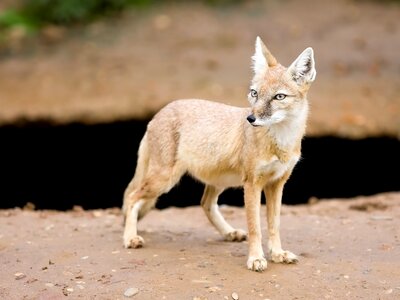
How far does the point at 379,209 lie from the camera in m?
9.41

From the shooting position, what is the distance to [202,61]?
1700 cm

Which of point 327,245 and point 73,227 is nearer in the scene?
point 327,245

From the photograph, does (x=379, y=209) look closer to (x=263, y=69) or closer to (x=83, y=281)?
(x=263, y=69)

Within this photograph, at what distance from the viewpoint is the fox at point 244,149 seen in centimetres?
→ 639

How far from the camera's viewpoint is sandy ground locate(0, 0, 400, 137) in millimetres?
15156

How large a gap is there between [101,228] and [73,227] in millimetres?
313

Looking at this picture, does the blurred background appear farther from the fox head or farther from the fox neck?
the fox head

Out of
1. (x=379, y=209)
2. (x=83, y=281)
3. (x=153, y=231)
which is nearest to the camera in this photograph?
(x=83, y=281)

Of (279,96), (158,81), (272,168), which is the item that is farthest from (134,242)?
(158,81)

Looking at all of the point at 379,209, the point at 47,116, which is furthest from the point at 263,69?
the point at 47,116

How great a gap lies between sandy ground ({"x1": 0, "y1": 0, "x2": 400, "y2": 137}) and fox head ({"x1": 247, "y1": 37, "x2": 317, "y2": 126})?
26.0ft

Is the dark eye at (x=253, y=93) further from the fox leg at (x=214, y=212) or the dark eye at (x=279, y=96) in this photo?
the fox leg at (x=214, y=212)

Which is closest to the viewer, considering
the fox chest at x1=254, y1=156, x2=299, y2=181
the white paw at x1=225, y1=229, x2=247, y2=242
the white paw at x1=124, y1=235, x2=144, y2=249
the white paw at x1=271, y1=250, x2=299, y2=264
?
the fox chest at x1=254, y1=156, x2=299, y2=181

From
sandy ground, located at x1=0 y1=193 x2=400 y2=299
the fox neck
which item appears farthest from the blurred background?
the fox neck
